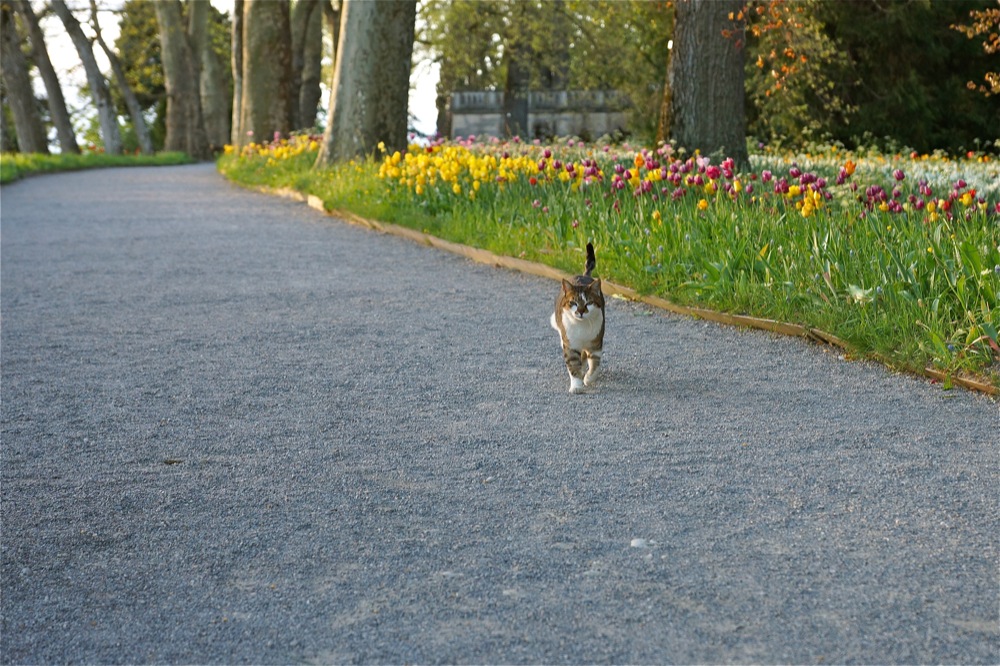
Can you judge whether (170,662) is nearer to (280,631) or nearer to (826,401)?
(280,631)

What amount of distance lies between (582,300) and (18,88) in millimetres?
33208

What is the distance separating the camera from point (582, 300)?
588 centimetres

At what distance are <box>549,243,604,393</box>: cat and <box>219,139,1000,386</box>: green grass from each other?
1648mm

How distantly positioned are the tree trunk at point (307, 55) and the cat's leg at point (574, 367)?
985 inches

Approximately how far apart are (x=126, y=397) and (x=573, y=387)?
2.29m

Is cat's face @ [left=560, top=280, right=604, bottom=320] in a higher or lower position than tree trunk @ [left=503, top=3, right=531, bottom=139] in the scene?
lower

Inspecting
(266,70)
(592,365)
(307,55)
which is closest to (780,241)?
(592,365)

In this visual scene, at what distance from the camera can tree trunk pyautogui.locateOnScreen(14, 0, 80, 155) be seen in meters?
37.3

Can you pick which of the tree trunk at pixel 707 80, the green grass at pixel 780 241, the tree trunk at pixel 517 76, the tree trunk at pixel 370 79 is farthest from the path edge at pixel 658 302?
the tree trunk at pixel 517 76

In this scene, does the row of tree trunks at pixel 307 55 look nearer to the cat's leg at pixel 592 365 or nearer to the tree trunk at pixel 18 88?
the tree trunk at pixel 18 88

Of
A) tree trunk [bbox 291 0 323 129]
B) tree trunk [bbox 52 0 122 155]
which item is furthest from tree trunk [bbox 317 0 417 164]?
tree trunk [bbox 52 0 122 155]

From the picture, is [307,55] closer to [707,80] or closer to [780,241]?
[707,80]

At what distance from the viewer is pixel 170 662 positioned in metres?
3.19

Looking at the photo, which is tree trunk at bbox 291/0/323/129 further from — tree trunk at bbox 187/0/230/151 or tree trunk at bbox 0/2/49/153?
tree trunk at bbox 0/2/49/153
